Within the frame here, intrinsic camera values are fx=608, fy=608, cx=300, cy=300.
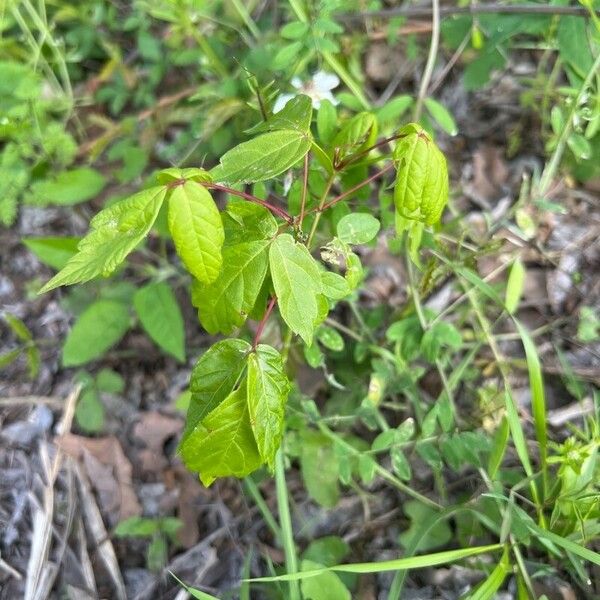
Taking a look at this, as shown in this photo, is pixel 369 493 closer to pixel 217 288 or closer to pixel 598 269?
pixel 217 288

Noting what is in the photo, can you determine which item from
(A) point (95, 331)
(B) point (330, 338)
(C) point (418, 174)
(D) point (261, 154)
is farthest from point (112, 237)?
(A) point (95, 331)

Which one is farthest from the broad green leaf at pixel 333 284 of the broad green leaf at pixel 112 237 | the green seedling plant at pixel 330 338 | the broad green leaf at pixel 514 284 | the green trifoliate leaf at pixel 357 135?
the broad green leaf at pixel 514 284

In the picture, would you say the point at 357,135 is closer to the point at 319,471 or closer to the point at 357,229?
the point at 357,229

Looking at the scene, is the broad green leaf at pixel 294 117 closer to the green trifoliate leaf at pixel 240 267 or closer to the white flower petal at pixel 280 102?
the green trifoliate leaf at pixel 240 267

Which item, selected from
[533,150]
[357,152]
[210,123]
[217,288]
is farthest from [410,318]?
[533,150]

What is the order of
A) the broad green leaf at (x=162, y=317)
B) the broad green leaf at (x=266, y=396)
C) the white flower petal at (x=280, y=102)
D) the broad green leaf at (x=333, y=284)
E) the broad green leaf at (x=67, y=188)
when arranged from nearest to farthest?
the broad green leaf at (x=266, y=396)
the broad green leaf at (x=333, y=284)
the white flower petal at (x=280, y=102)
the broad green leaf at (x=162, y=317)
the broad green leaf at (x=67, y=188)
